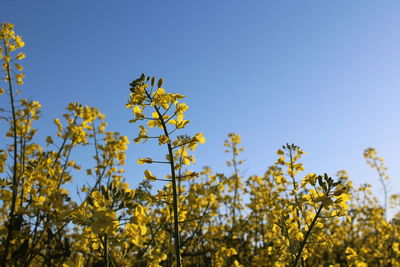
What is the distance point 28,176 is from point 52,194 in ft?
1.43

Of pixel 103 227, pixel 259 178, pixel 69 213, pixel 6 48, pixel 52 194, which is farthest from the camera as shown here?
pixel 259 178

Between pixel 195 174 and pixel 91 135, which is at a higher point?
pixel 91 135

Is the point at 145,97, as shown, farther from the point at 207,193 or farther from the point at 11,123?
the point at 11,123

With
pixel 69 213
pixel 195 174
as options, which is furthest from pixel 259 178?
pixel 69 213

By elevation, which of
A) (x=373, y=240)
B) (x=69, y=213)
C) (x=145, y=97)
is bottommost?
(x=373, y=240)

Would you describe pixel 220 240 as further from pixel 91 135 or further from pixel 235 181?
pixel 91 135

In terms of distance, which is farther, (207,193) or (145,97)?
(207,193)

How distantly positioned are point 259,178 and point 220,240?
1.86 meters

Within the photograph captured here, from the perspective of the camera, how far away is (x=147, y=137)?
2459 mm

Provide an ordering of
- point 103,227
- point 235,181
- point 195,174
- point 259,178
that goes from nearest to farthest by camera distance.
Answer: point 103,227, point 195,174, point 259,178, point 235,181

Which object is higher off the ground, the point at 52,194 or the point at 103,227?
the point at 52,194

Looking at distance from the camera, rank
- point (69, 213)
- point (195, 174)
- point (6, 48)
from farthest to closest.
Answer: point (6, 48)
point (195, 174)
point (69, 213)

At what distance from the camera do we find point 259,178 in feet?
25.2

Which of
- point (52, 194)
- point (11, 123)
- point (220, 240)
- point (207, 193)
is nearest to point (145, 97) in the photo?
point (52, 194)
